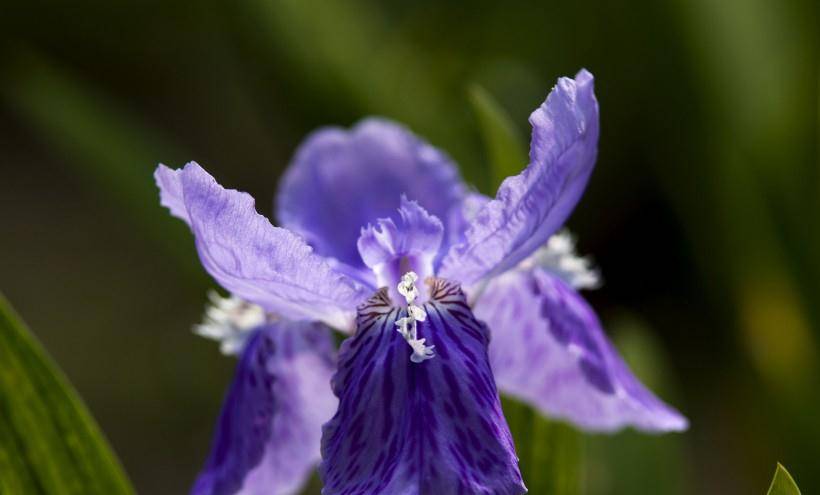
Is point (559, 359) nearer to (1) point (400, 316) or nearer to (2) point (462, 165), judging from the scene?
(1) point (400, 316)

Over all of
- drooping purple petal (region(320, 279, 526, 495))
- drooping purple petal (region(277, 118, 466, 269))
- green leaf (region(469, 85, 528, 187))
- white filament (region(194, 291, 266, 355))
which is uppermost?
green leaf (region(469, 85, 528, 187))

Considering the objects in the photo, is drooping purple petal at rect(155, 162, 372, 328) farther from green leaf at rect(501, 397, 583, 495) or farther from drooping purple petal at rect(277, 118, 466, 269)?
green leaf at rect(501, 397, 583, 495)

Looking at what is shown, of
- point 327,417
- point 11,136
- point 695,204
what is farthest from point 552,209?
point 11,136

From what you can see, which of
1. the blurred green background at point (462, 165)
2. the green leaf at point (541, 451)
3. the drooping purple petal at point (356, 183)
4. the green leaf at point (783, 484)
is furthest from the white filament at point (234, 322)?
→ the blurred green background at point (462, 165)

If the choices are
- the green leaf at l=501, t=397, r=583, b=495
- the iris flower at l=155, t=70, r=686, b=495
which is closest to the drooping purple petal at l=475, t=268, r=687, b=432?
the iris flower at l=155, t=70, r=686, b=495

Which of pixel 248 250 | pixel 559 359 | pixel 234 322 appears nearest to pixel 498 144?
pixel 559 359

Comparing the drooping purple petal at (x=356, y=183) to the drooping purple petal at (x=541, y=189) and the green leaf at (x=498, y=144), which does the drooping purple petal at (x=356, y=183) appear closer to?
the green leaf at (x=498, y=144)
